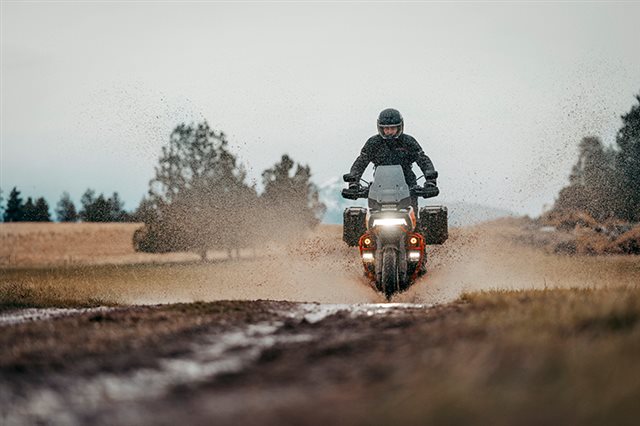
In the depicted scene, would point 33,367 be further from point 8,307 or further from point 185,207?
point 185,207

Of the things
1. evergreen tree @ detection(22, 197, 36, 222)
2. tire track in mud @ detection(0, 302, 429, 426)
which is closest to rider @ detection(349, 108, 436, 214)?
tire track in mud @ detection(0, 302, 429, 426)

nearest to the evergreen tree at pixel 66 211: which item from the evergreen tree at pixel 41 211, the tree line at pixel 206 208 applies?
the evergreen tree at pixel 41 211

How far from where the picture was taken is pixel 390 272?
12820mm

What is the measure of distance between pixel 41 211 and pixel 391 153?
8556 cm

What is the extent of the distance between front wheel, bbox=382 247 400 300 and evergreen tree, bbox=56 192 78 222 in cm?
10190

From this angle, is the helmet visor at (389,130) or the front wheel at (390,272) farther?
the helmet visor at (389,130)

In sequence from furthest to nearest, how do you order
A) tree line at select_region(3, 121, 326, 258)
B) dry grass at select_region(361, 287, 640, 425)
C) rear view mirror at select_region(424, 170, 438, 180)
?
tree line at select_region(3, 121, 326, 258), rear view mirror at select_region(424, 170, 438, 180), dry grass at select_region(361, 287, 640, 425)

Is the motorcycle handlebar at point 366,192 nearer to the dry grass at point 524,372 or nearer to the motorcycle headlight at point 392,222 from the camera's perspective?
the motorcycle headlight at point 392,222

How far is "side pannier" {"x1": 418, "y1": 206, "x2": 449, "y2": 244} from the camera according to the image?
14266 mm

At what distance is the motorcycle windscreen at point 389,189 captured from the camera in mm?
13188

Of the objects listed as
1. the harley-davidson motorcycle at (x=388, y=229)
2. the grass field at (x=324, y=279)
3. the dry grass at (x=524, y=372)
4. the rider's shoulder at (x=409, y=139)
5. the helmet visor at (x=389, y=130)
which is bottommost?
the grass field at (x=324, y=279)

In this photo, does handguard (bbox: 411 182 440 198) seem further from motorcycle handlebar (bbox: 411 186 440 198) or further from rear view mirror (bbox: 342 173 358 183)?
rear view mirror (bbox: 342 173 358 183)

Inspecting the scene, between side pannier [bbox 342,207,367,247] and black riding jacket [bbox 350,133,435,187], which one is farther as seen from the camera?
black riding jacket [bbox 350,133,435,187]

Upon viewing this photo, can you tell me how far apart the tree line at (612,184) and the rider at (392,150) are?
2629cm
